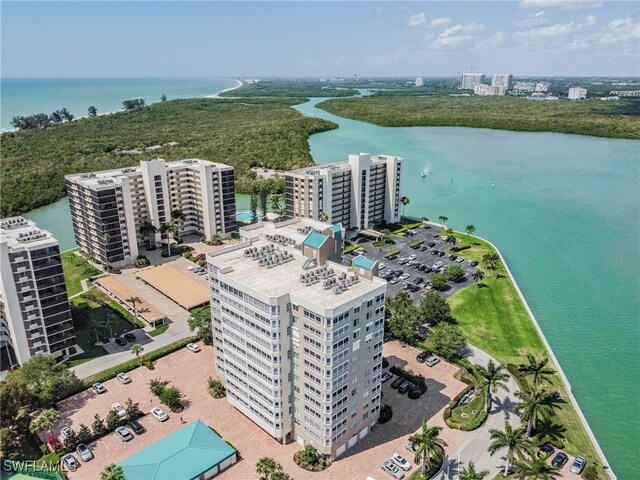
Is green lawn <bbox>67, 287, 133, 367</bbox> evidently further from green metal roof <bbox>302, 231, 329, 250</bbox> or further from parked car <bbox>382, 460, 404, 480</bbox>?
parked car <bbox>382, 460, 404, 480</bbox>

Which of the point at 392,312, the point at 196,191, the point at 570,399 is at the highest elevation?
the point at 196,191

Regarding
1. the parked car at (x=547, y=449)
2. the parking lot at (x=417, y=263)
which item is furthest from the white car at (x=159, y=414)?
the parking lot at (x=417, y=263)

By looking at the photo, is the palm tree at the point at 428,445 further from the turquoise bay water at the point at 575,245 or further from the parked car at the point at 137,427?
the parked car at the point at 137,427

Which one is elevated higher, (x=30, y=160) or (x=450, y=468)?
(x=30, y=160)

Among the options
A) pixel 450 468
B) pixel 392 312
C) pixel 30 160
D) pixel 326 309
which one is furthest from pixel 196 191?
pixel 30 160

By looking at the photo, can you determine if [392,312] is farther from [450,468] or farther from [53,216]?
[53,216]

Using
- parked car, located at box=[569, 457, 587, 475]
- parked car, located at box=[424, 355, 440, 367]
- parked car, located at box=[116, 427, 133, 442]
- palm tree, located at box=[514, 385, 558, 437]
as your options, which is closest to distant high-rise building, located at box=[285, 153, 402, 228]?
parked car, located at box=[424, 355, 440, 367]
